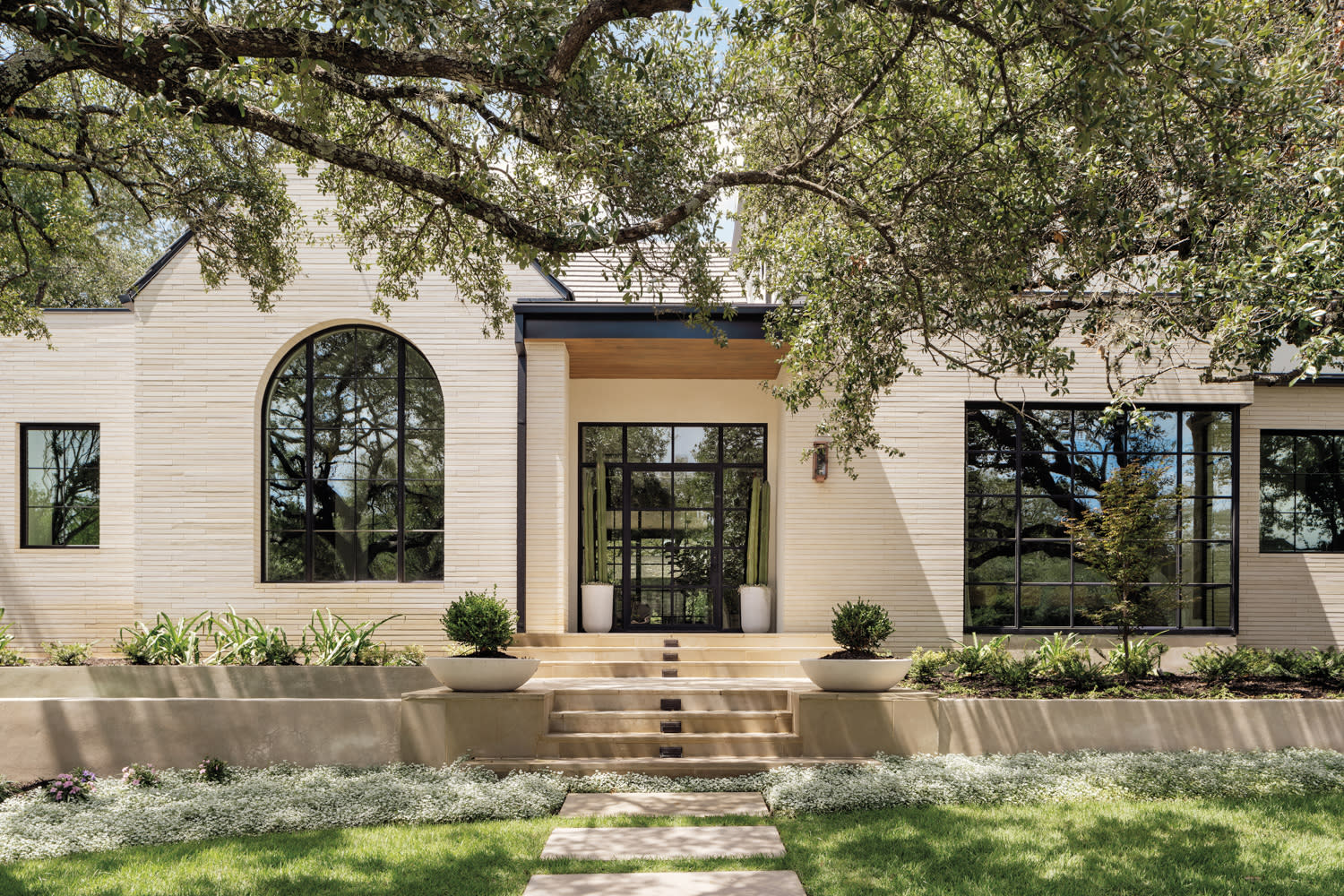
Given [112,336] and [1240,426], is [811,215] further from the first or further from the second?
[112,336]

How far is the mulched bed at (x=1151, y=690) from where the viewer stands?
8.04 meters

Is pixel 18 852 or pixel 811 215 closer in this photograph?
pixel 18 852

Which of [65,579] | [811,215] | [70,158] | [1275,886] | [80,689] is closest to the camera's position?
[1275,886]

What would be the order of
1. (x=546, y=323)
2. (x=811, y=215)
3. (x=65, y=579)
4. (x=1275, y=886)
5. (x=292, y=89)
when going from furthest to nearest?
(x=65, y=579), (x=546, y=323), (x=811, y=215), (x=292, y=89), (x=1275, y=886)

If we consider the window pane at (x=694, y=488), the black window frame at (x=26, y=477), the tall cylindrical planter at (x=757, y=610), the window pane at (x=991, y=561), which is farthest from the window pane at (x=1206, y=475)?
the black window frame at (x=26, y=477)

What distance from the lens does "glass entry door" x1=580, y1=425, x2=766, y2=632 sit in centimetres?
1227

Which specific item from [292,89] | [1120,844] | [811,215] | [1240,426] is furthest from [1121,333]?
[292,89]

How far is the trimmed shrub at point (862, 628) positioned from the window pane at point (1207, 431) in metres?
5.91

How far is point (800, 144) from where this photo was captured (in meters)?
7.37

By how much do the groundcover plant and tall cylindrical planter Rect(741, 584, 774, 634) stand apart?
4.48 metres

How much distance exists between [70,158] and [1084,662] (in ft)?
35.3

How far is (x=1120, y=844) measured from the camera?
543 centimetres

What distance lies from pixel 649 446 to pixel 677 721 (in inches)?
205

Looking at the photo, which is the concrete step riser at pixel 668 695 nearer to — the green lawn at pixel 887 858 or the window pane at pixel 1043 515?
the green lawn at pixel 887 858
